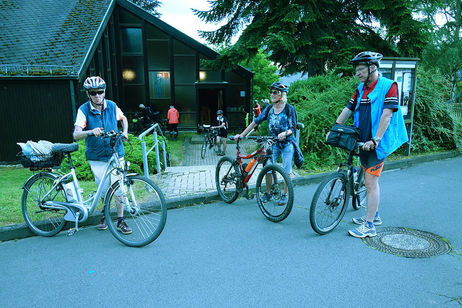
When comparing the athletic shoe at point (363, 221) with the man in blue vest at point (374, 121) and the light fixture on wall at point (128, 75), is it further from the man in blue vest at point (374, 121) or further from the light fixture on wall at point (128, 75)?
the light fixture on wall at point (128, 75)

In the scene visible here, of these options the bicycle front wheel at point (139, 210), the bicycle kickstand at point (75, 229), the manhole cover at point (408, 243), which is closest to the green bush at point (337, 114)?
the manhole cover at point (408, 243)

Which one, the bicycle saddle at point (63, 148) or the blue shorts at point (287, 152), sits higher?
the bicycle saddle at point (63, 148)

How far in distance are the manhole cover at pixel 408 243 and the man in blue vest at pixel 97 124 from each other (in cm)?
305

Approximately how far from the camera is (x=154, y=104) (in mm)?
19375

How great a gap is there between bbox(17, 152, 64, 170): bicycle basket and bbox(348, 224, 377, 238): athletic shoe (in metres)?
3.80

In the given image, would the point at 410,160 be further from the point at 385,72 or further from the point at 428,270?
the point at 428,270

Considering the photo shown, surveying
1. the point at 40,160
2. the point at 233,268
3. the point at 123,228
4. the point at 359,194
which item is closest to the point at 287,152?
the point at 359,194

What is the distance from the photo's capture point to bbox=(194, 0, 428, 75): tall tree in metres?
13.1

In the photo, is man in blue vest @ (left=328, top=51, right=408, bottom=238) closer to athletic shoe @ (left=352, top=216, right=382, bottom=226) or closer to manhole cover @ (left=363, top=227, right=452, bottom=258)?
manhole cover @ (left=363, top=227, right=452, bottom=258)

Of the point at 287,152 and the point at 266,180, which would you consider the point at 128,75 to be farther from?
the point at 266,180

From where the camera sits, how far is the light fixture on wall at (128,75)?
18.9 meters

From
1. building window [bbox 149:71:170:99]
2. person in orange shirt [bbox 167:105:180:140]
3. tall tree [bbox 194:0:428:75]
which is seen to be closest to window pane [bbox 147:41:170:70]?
building window [bbox 149:71:170:99]

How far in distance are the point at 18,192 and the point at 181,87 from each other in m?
14.3

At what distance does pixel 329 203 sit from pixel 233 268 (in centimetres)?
153
